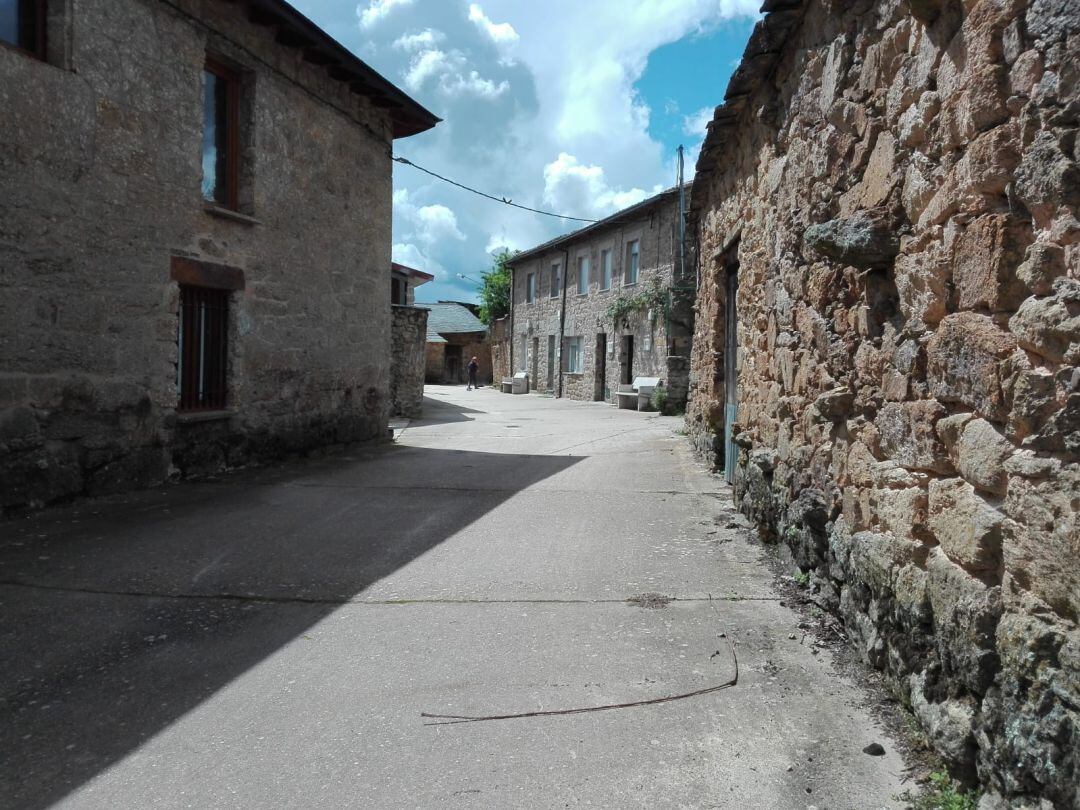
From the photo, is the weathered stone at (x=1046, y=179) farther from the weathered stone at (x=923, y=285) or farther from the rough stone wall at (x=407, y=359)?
the rough stone wall at (x=407, y=359)

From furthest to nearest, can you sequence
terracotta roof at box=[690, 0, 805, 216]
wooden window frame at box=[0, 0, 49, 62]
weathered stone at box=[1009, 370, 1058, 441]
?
wooden window frame at box=[0, 0, 49, 62]
terracotta roof at box=[690, 0, 805, 216]
weathered stone at box=[1009, 370, 1058, 441]

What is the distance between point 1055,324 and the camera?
1922 millimetres

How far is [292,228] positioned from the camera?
9.35m

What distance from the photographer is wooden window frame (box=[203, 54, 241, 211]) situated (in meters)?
8.62

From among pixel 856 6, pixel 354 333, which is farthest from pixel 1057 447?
pixel 354 333

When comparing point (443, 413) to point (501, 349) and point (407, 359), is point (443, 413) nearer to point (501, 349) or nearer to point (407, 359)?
point (407, 359)

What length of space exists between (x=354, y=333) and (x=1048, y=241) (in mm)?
9636

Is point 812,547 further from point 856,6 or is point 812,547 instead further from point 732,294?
point 732,294

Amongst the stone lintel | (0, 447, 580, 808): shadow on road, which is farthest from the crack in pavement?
the stone lintel

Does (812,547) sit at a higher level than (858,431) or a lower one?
lower

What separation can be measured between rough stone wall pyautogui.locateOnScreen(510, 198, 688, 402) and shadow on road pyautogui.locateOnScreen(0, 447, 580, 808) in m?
14.5

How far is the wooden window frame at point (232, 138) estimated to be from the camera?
339 inches

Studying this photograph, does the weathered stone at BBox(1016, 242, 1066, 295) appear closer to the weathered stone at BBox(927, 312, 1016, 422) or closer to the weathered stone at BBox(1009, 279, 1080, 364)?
the weathered stone at BBox(1009, 279, 1080, 364)

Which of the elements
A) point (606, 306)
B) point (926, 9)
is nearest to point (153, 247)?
point (926, 9)
